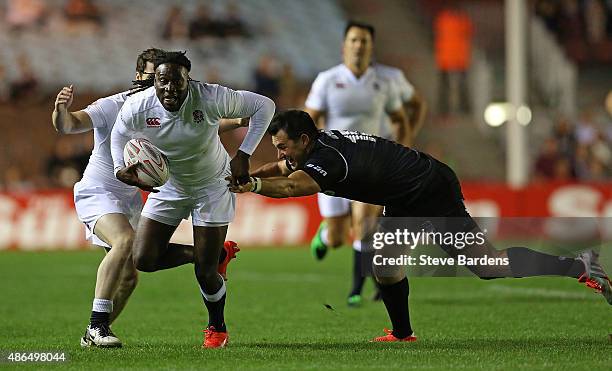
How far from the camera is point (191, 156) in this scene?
8102 millimetres

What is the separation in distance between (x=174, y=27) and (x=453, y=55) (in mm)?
6416

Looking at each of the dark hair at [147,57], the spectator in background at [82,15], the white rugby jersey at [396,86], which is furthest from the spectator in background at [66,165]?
the dark hair at [147,57]

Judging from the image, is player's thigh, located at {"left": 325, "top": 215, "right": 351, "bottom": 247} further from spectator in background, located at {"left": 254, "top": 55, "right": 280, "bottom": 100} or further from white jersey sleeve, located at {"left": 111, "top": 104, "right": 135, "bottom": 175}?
spectator in background, located at {"left": 254, "top": 55, "right": 280, "bottom": 100}

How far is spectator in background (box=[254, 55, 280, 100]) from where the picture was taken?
25047mm

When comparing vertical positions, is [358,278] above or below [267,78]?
below

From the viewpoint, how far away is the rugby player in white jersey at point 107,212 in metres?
8.20

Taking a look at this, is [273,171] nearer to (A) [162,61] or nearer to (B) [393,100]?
(A) [162,61]

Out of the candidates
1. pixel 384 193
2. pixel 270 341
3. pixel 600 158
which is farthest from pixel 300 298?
pixel 600 158

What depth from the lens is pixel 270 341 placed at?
8672mm

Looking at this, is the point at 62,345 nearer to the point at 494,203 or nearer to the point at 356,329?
the point at 356,329

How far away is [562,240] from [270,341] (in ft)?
7.26

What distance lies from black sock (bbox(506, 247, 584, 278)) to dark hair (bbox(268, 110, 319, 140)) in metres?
1.58

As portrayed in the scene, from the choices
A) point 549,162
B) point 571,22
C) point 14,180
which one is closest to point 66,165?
point 14,180

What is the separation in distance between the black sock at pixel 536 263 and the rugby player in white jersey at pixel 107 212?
2.01 m
